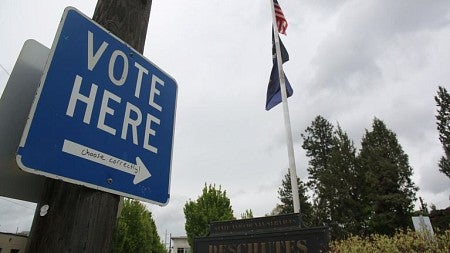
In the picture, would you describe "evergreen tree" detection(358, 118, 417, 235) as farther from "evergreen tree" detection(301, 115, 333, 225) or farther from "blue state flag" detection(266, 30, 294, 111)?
"blue state flag" detection(266, 30, 294, 111)

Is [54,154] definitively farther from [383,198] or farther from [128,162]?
[383,198]

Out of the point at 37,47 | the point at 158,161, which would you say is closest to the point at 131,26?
the point at 37,47

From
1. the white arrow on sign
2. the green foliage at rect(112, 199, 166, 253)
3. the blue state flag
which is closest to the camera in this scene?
the white arrow on sign

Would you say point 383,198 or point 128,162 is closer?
point 128,162

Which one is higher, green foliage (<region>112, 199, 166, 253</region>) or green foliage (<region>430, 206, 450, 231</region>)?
green foliage (<region>430, 206, 450, 231</region>)

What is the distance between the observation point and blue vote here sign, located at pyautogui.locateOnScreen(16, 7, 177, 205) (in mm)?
1468

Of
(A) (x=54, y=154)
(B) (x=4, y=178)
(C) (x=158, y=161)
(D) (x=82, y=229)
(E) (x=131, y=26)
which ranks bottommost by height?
(D) (x=82, y=229)

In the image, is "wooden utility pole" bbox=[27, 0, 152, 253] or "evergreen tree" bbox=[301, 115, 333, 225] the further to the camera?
"evergreen tree" bbox=[301, 115, 333, 225]

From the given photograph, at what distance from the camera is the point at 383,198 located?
116ft

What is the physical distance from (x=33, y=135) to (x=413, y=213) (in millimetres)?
41656

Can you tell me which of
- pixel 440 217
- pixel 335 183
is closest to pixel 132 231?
pixel 335 183

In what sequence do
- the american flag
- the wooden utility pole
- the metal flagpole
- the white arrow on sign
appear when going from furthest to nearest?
the american flag < the metal flagpole < the white arrow on sign < the wooden utility pole

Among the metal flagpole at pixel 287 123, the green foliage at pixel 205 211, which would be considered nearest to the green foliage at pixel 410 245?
the metal flagpole at pixel 287 123

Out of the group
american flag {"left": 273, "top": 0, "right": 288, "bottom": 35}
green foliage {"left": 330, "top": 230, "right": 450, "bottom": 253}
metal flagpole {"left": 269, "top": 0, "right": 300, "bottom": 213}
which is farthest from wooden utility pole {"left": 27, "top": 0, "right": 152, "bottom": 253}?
american flag {"left": 273, "top": 0, "right": 288, "bottom": 35}
